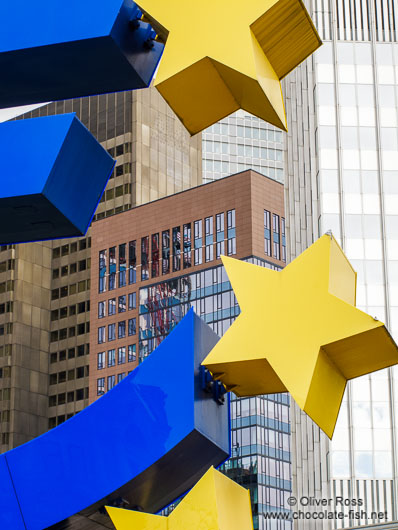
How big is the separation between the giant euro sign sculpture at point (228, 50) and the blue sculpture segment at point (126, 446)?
2327 millimetres

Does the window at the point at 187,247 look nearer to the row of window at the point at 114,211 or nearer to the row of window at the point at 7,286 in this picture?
the row of window at the point at 114,211

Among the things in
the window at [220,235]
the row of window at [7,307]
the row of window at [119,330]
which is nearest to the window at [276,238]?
the window at [220,235]

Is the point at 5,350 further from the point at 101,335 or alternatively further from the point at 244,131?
the point at 244,131

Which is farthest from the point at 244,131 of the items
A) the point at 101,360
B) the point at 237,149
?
the point at 101,360

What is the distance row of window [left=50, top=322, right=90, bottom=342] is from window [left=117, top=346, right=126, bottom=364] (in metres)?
10.5

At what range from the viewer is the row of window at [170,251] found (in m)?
86.5

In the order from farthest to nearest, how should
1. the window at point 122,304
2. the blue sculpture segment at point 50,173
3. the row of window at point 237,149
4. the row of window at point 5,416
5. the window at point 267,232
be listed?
the row of window at point 237,149 → the row of window at point 5,416 → the window at point 122,304 → the window at point 267,232 → the blue sculpture segment at point 50,173

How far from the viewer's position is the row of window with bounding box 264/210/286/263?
3344 inches

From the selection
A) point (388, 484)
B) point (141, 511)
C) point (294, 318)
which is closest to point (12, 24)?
point (294, 318)

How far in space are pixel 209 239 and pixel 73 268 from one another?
19.2 m

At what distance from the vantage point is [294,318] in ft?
33.8

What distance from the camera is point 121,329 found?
89688 millimetres

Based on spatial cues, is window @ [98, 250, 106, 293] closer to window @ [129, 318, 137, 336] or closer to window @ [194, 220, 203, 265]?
window @ [129, 318, 137, 336]

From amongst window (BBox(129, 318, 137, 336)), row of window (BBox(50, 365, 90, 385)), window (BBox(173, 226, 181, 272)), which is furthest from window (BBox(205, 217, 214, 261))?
row of window (BBox(50, 365, 90, 385))
